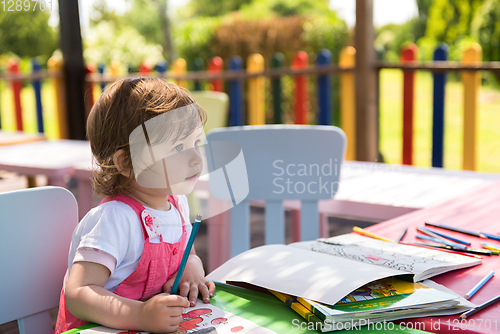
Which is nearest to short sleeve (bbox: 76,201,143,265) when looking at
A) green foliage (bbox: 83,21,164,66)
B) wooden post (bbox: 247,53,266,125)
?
wooden post (bbox: 247,53,266,125)

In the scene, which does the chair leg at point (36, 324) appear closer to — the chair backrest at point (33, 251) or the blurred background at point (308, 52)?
the chair backrest at point (33, 251)

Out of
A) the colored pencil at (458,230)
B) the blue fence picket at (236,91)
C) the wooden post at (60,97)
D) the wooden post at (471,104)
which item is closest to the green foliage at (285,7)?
the wooden post at (60,97)

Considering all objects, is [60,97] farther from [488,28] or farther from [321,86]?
[488,28]

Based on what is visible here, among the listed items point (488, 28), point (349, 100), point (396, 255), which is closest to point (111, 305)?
point (396, 255)

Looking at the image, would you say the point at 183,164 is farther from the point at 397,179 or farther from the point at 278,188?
the point at 397,179

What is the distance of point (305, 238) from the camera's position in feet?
5.58

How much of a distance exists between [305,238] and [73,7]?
13.3 feet

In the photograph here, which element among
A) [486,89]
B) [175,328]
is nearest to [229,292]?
[175,328]

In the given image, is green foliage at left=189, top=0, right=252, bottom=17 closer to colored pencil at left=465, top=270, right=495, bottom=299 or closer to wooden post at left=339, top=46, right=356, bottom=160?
wooden post at left=339, top=46, right=356, bottom=160

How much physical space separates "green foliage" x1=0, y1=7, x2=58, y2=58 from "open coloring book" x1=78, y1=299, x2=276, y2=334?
1254 centimetres

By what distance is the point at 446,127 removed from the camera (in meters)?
8.12

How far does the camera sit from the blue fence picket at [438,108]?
3.54 meters

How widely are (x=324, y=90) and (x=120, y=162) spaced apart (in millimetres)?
3444

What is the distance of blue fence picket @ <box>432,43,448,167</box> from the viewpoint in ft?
11.6
